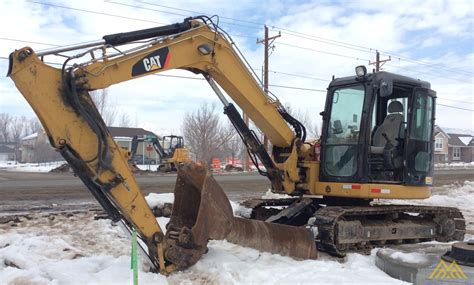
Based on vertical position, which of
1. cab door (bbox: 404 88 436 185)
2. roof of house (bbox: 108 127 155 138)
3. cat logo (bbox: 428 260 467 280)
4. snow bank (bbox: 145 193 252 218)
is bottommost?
cat logo (bbox: 428 260 467 280)

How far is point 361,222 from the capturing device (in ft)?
26.8

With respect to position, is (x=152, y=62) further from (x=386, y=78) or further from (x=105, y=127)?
(x=386, y=78)

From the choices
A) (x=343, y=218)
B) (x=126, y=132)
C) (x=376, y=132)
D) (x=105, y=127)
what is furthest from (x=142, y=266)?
(x=126, y=132)

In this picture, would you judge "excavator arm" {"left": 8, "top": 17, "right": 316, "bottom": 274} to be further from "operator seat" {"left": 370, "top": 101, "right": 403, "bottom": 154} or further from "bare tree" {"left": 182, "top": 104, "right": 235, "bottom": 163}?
"bare tree" {"left": 182, "top": 104, "right": 235, "bottom": 163}

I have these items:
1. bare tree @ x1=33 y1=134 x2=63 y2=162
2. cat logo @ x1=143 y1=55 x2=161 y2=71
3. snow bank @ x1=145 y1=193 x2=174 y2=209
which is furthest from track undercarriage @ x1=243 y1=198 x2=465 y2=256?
bare tree @ x1=33 y1=134 x2=63 y2=162

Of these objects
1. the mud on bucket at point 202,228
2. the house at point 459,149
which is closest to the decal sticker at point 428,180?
the mud on bucket at point 202,228

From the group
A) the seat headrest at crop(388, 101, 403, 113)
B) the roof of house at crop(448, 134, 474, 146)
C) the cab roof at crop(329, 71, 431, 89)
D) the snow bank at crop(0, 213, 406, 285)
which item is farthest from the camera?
the roof of house at crop(448, 134, 474, 146)

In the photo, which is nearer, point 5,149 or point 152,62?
point 152,62

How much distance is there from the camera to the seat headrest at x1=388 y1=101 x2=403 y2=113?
28.0 feet

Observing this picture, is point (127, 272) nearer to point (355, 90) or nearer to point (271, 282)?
point (271, 282)

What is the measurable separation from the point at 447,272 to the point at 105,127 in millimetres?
4424

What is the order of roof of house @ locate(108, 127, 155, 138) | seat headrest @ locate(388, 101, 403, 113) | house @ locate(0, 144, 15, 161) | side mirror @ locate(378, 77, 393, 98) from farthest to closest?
house @ locate(0, 144, 15, 161) < roof of house @ locate(108, 127, 155, 138) < seat headrest @ locate(388, 101, 403, 113) < side mirror @ locate(378, 77, 393, 98)

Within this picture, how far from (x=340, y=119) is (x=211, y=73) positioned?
2478 millimetres

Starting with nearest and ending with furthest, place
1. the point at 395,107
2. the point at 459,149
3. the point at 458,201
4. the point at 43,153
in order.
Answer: the point at 395,107 → the point at 458,201 → the point at 43,153 → the point at 459,149
